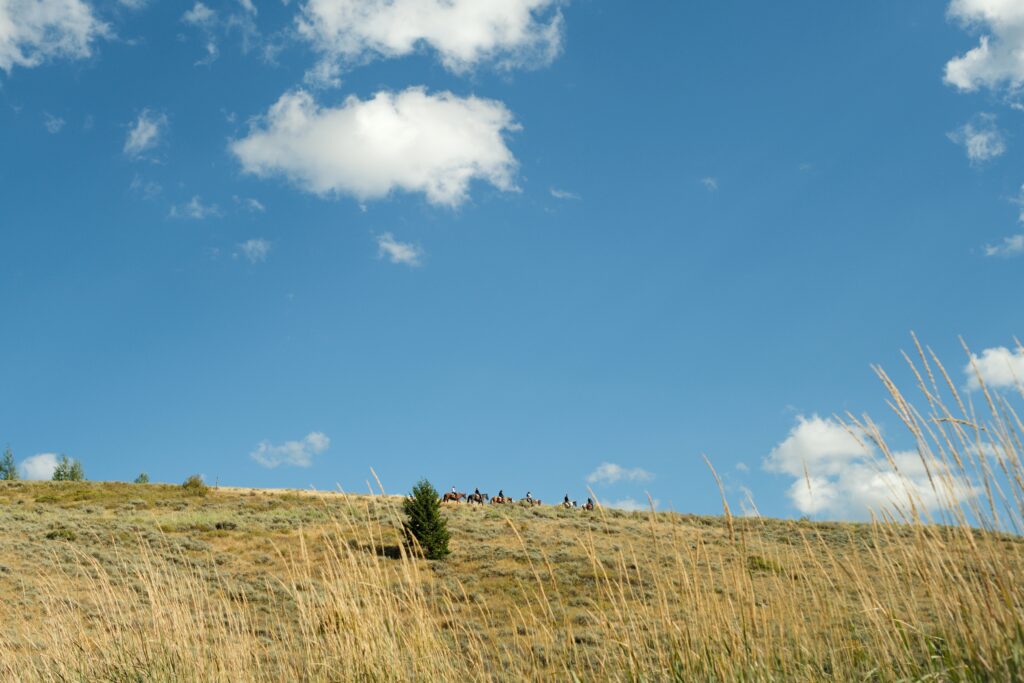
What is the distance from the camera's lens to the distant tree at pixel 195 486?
1682 inches

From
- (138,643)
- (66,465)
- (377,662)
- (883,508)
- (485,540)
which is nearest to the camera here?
(883,508)

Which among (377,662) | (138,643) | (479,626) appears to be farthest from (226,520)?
(377,662)

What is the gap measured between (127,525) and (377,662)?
2561 centimetres

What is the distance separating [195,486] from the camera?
145 ft

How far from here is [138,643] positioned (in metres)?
6.13

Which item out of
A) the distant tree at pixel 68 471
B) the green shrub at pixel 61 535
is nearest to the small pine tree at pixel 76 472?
the distant tree at pixel 68 471

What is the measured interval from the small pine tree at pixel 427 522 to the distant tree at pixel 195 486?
24147 mm

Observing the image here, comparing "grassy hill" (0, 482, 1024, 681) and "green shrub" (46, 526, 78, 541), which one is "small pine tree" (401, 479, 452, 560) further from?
"grassy hill" (0, 482, 1024, 681)

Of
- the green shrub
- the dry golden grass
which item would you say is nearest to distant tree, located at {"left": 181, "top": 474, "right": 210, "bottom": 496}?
the green shrub

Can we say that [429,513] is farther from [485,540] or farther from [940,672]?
[940,672]

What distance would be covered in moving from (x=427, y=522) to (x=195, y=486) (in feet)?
87.6

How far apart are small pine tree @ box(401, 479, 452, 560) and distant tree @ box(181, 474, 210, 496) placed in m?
24.1

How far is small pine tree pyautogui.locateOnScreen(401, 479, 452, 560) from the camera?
867 inches

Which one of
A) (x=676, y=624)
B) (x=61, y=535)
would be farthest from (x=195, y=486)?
(x=676, y=624)
